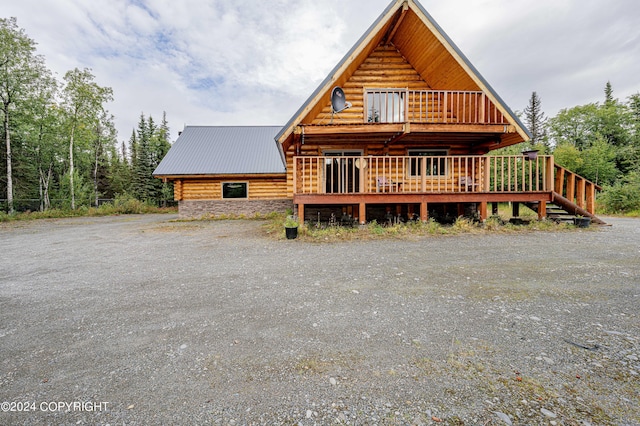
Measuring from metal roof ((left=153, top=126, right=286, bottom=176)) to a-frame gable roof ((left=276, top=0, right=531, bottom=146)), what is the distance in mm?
5675

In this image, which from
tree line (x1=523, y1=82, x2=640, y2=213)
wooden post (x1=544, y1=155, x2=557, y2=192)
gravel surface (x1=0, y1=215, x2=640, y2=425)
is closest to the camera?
gravel surface (x1=0, y1=215, x2=640, y2=425)

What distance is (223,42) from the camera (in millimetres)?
18672

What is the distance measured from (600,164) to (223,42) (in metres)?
34.0

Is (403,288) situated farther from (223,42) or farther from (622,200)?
(223,42)

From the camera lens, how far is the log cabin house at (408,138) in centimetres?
820

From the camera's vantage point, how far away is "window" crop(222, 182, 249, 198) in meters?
15.6

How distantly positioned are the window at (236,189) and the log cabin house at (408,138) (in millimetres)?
3526

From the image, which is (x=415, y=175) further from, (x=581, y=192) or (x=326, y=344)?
(x=326, y=344)

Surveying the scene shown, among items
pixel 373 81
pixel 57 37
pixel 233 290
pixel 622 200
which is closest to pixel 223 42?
pixel 57 37

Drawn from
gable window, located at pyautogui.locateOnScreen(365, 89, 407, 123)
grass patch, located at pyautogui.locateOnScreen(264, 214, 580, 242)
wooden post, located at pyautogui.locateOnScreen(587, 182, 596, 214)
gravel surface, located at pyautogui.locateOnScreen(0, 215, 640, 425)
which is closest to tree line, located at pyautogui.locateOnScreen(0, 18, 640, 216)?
wooden post, located at pyautogui.locateOnScreen(587, 182, 596, 214)

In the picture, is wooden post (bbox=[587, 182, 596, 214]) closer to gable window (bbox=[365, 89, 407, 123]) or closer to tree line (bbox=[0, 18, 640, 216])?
gable window (bbox=[365, 89, 407, 123])

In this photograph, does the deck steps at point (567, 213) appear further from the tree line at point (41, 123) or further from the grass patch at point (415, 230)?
the tree line at point (41, 123)

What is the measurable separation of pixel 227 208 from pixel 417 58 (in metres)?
12.3

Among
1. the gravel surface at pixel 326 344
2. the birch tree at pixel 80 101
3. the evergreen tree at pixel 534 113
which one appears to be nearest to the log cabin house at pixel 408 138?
the gravel surface at pixel 326 344
